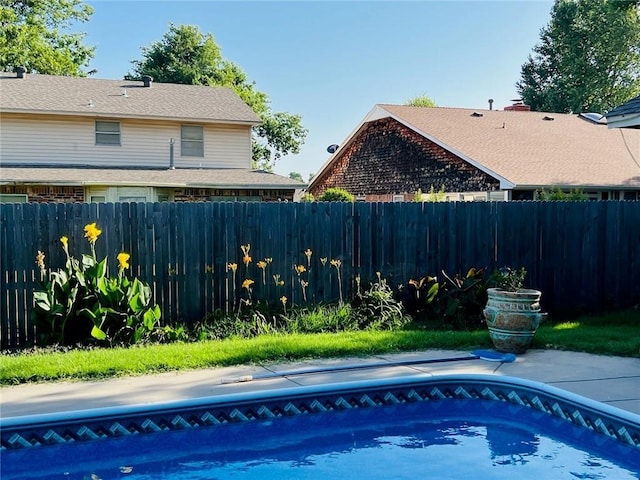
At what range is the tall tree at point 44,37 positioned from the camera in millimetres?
26812

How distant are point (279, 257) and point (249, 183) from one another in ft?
31.9

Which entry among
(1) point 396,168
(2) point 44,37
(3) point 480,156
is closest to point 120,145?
Result: (1) point 396,168

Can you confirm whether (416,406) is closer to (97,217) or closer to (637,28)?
(97,217)

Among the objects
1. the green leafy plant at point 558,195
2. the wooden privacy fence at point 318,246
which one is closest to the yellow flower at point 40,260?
the wooden privacy fence at point 318,246

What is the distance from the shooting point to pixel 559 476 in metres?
4.63

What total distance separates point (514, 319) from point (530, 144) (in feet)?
44.7

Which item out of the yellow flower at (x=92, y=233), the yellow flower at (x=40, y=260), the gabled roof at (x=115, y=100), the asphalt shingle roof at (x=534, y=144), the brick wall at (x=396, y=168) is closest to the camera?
the yellow flower at (x=40, y=260)

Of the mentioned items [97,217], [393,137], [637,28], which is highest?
[637,28]

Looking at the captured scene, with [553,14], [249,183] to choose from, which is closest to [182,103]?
[249,183]

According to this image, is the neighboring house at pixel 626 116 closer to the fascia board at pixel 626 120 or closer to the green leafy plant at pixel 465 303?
the fascia board at pixel 626 120

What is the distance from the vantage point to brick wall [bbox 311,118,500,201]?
18375mm

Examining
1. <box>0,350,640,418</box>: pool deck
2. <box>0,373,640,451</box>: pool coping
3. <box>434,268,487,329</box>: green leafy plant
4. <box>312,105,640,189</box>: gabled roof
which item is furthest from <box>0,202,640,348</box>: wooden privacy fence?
<box>312,105,640,189</box>: gabled roof

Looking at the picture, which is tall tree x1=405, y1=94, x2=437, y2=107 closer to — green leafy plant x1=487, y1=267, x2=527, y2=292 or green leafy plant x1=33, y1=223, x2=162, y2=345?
green leafy plant x1=487, y1=267, x2=527, y2=292

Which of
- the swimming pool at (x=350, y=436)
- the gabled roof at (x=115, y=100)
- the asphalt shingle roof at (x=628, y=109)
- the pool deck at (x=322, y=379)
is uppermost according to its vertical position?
the gabled roof at (x=115, y=100)
